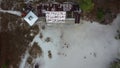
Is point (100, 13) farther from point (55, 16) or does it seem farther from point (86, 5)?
point (55, 16)

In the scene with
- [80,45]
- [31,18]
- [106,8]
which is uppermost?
[106,8]

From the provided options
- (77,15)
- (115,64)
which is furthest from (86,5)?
(115,64)

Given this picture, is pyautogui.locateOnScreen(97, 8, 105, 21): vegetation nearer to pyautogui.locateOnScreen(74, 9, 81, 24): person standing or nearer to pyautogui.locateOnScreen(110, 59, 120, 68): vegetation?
pyautogui.locateOnScreen(74, 9, 81, 24): person standing

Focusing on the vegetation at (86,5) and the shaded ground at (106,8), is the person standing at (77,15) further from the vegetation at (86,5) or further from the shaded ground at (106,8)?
the shaded ground at (106,8)

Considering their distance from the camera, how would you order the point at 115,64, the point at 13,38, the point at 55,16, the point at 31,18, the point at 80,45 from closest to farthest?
1. the point at 115,64
2. the point at 55,16
3. the point at 31,18
4. the point at 13,38
5. the point at 80,45

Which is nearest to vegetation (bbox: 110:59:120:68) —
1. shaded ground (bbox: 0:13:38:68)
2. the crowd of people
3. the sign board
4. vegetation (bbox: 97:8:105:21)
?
vegetation (bbox: 97:8:105:21)

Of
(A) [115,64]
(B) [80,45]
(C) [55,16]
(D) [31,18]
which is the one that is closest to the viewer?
(A) [115,64]

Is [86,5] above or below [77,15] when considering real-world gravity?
above

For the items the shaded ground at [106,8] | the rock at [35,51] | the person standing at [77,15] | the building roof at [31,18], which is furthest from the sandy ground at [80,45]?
the building roof at [31,18]
